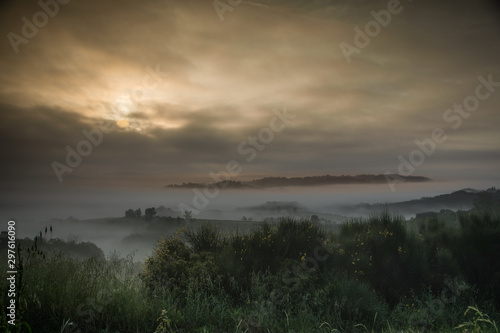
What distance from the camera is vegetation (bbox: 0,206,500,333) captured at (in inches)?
283

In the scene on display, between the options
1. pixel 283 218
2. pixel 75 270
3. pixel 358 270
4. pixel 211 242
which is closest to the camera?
pixel 75 270

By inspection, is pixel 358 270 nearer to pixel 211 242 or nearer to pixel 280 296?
pixel 280 296

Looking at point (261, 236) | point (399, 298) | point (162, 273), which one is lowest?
point (399, 298)

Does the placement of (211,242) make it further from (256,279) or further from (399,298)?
(399,298)

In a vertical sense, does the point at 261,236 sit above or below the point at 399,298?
above

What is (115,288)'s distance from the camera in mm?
8133

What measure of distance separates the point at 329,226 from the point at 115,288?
7805mm

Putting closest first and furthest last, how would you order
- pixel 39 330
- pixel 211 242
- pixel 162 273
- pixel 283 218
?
pixel 39 330 → pixel 162 273 → pixel 211 242 → pixel 283 218

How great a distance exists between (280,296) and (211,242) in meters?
3.37

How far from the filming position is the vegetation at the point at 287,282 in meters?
7.19

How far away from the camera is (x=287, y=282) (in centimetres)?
931

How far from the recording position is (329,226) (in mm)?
13430

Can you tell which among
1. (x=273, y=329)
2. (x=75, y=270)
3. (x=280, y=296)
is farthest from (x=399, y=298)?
(x=75, y=270)

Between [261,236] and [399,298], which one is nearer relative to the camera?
[399,298]
